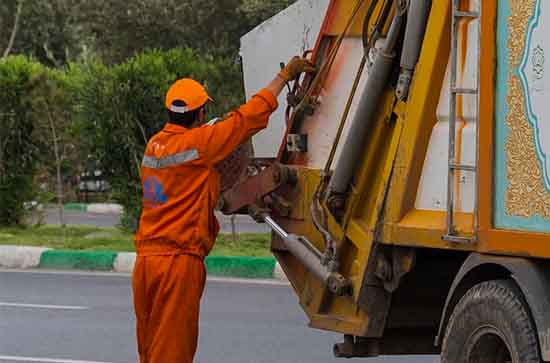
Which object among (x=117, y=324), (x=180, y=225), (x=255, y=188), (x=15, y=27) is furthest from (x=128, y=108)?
(x=15, y=27)

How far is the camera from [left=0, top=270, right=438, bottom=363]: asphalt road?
343 inches

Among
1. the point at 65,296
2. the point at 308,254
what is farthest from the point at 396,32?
the point at 65,296

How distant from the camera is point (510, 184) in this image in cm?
462

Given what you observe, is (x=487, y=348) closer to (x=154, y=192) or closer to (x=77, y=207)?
(x=154, y=192)

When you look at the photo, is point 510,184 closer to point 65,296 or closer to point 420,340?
point 420,340

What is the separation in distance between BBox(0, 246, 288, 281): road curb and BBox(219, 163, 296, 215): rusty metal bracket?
5870 mm

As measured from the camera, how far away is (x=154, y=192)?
609cm

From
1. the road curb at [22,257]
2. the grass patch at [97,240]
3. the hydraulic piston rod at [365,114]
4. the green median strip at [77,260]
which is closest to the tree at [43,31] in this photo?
the grass patch at [97,240]

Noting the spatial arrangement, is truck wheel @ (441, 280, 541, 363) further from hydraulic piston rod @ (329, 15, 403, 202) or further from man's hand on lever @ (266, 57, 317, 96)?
man's hand on lever @ (266, 57, 317, 96)

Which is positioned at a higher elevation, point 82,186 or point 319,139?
point 319,139

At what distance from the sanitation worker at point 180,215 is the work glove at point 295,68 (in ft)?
0.53

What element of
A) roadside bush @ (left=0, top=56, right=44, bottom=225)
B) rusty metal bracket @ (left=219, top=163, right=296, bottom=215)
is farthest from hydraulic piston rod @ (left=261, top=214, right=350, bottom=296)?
roadside bush @ (left=0, top=56, right=44, bottom=225)

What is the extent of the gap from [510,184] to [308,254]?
1658 mm

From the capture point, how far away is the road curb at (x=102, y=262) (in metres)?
12.8
